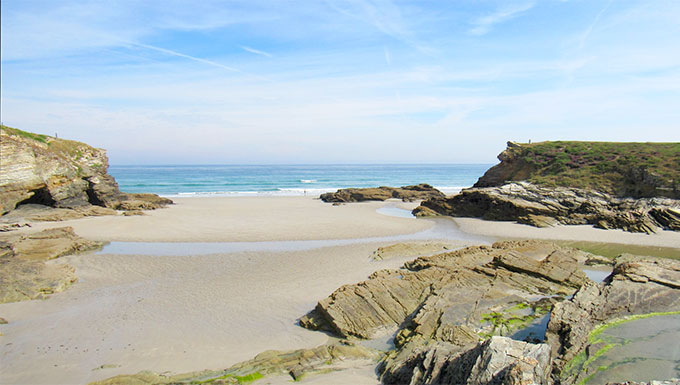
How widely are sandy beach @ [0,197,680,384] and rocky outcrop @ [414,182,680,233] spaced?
4.91 feet

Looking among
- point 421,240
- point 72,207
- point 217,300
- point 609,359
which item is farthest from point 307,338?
point 72,207

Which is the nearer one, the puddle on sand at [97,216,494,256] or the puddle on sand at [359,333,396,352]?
the puddle on sand at [359,333,396,352]

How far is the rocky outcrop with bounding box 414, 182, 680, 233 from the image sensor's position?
68.9ft

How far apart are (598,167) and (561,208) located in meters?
7.09

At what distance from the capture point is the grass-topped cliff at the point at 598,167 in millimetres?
25016

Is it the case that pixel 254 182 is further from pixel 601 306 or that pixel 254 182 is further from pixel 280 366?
pixel 601 306

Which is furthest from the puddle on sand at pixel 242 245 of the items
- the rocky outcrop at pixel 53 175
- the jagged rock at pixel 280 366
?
the jagged rock at pixel 280 366

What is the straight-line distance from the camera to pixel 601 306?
729cm

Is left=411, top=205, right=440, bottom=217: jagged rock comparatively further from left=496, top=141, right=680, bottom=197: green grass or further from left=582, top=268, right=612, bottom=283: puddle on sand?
left=582, top=268, right=612, bottom=283: puddle on sand

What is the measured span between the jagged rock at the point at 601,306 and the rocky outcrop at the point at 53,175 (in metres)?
26.0

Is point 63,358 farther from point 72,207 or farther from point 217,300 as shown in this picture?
point 72,207

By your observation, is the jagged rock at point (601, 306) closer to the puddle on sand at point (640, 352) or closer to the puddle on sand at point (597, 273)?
the puddle on sand at point (640, 352)

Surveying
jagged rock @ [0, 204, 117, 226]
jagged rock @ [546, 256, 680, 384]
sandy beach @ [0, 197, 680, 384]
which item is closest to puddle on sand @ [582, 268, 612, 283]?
jagged rock @ [546, 256, 680, 384]

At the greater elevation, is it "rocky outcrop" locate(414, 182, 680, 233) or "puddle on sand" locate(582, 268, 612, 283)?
"rocky outcrop" locate(414, 182, 680, 233)
